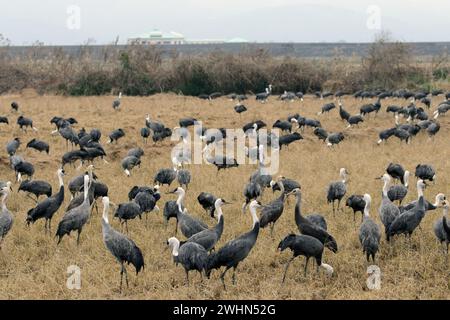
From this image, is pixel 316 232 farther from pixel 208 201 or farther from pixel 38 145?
pixel 38 145

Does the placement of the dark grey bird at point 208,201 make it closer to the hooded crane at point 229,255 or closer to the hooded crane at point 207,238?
the hooded crane at point 207,238

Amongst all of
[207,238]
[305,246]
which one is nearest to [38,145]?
[207,238]

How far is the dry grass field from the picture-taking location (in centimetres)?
858

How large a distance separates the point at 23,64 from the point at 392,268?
133 feet

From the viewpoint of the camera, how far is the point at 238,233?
11.0m

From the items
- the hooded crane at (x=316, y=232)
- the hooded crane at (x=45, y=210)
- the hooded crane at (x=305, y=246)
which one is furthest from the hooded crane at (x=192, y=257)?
the hooded crane at (x=45, y=210)

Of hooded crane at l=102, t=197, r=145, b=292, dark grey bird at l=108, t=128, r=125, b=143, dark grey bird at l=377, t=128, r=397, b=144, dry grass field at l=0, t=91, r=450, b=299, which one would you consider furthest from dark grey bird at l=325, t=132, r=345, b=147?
hooded crane at l=102, t=197, r=145, b=292

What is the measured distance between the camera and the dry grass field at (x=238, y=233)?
8578 millimetres

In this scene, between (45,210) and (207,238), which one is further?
(45,210)

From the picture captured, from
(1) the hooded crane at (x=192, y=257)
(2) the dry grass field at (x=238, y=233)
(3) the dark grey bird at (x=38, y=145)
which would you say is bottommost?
(2) the dry grass field at (x=238, y=233)

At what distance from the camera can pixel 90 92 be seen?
4134 cm

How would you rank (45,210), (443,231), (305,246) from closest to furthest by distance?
(305,246) < (443,231) < (45,210)

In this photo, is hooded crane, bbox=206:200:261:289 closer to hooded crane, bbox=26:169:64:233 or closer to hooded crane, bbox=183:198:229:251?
hooded crane, bbox=183:198:229:251
